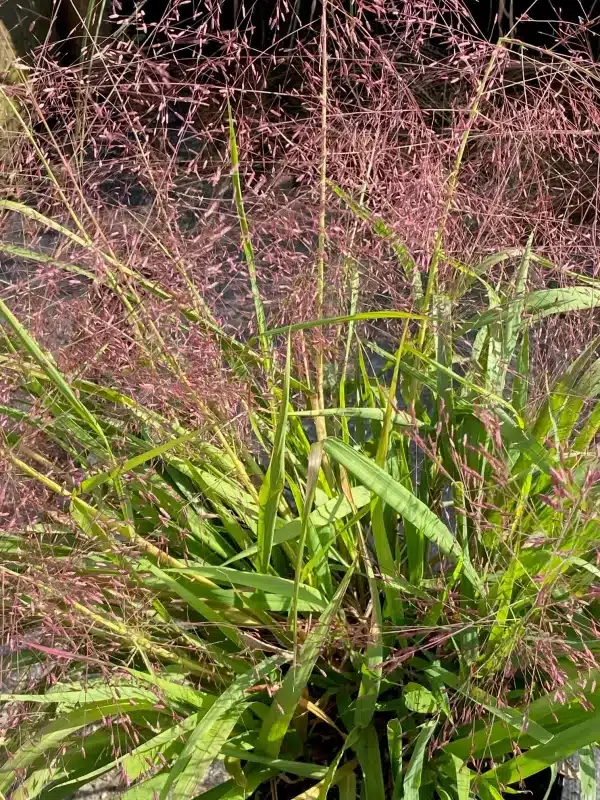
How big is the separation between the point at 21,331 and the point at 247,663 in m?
0.35

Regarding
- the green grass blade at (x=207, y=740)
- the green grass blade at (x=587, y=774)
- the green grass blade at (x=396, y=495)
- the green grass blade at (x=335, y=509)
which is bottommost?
the green grass blade at (x=587, y=774)

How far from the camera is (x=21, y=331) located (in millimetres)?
527

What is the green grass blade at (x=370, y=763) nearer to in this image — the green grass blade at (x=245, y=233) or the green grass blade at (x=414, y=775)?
the green grass blade at (x=414, y=775)

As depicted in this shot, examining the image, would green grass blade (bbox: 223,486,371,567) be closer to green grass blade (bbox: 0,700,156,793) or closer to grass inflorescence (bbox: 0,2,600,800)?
grass inflorescence (bbox: 0,2,600,800)

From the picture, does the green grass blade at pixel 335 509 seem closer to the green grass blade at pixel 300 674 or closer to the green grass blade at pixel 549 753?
the green grass blade at pixel 300 674

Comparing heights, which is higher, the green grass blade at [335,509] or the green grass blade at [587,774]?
the green grass blade at [335,509]

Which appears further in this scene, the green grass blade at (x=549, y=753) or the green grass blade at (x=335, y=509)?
the green grass blade at (x=335, y=509)

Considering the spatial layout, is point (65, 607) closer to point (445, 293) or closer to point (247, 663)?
point (247, 663)

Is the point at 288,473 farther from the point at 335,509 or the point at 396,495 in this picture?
the point at 396,495

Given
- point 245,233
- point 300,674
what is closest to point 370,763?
point 300,674

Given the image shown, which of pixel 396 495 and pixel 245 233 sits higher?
pixel 245 233

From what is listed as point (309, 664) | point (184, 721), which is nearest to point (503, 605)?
point (309, 664)

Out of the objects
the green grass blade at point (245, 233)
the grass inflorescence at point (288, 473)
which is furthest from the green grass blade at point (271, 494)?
the green grass blade at point (245, 233)

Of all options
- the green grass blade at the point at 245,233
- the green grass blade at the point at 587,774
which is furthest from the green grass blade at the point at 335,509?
the green grass blade at the point at 587,774
